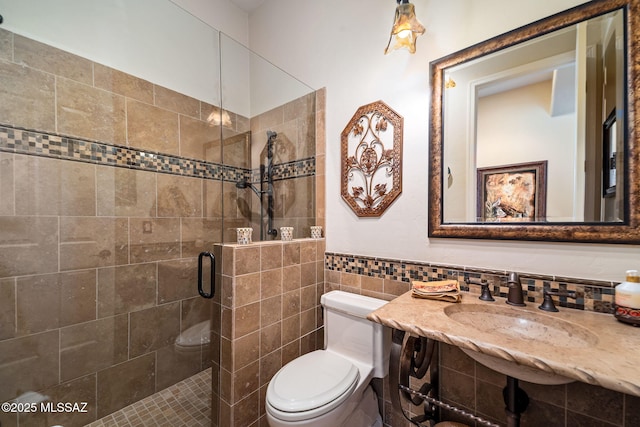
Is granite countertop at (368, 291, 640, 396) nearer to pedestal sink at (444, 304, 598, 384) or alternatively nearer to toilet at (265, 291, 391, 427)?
pedestal sink at (444, 304, 598, 384)

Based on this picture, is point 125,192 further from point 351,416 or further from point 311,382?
point 351,416

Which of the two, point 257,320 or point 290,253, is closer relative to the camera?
point 257,320

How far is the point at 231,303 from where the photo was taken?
1257 millimetres

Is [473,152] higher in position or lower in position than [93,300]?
higher

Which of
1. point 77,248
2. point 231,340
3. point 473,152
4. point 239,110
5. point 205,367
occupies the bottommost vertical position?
point 205,367

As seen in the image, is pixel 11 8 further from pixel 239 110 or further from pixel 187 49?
pixel 239 110

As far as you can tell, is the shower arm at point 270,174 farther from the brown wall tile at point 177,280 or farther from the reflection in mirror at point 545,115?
the reflection in mirror at point 545,115

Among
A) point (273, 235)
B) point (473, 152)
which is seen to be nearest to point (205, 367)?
point (273, 235)

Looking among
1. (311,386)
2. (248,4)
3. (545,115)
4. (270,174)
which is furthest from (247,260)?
(248,4)

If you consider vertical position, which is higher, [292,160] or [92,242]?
[292,160]

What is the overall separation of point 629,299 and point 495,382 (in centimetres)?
61

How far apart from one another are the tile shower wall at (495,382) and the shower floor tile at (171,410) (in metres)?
1.16

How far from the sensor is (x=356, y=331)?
1378 millimetres

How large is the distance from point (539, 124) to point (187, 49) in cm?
237
